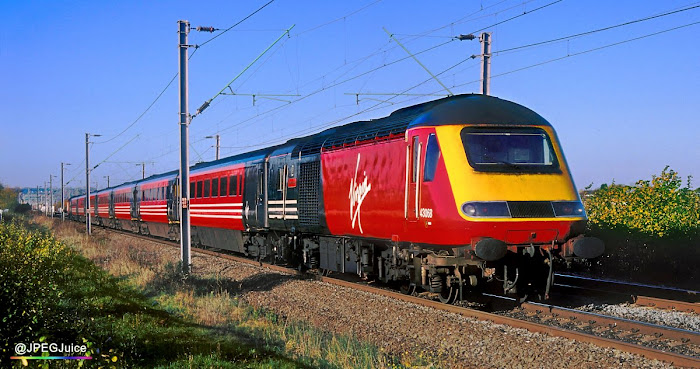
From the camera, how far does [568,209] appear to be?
39.1 feet

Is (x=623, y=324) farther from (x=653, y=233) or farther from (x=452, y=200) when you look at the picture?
(x=653, y=233)

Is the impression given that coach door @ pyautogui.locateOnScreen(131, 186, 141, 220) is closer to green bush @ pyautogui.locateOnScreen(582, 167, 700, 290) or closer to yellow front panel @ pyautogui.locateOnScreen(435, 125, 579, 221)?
green bush @ pyautogui.locateOnScreen(582, 167, 700, 290)

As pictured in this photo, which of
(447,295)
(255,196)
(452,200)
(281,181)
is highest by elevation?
(281,181)

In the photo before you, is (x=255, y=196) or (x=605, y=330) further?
(x=255, y=196)

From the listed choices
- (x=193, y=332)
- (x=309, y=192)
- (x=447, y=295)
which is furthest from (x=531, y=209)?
(x=309, y=192)

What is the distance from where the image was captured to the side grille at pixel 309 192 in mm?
17016

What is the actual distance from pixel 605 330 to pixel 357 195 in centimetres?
Answer: 605

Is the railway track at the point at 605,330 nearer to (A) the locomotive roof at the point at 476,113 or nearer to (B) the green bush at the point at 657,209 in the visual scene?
(A) the locomotive roof at the point at 476,113

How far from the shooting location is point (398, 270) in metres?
13.8

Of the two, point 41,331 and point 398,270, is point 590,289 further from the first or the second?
point 41,331

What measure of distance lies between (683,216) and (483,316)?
31.8 ft

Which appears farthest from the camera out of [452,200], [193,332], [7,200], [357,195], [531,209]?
[7,200]

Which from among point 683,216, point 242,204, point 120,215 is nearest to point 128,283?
point 242,204

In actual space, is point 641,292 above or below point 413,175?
below
